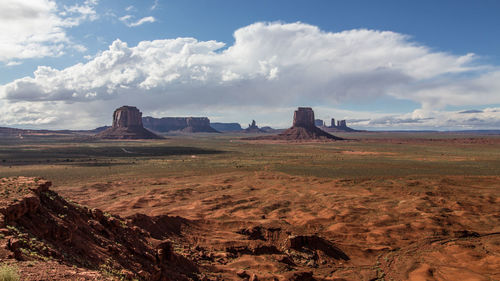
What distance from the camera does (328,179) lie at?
45.2m

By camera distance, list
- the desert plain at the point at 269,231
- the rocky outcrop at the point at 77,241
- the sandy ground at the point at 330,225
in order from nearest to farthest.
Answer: the rocky outcrop at the point at 77,241
the desert plain at the point at 269,231
the sandy ground at the point at 330,225

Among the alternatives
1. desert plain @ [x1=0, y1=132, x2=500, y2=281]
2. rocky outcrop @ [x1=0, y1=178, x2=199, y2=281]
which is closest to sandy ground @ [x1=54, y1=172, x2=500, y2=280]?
desert plain @ [x1=0, y1=132, x2=500, y2=281]

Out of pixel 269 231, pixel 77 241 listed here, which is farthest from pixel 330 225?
pixel 77 241

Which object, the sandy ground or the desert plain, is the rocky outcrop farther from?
the sandy ground

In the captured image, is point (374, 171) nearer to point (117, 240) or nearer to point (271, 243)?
point (271, 243)

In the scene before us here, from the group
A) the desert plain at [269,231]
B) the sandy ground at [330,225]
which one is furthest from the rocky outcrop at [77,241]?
the sandy ground at [330,225]

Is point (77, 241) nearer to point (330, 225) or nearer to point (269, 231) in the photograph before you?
point (269, 231)

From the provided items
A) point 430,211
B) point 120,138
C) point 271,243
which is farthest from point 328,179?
point 120,138

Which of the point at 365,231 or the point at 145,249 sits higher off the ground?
the point at 145,249

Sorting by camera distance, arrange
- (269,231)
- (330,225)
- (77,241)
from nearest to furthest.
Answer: (77,241)
(269,231)
(330,225)

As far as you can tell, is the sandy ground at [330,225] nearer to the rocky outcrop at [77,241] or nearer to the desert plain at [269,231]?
the desert plain at [269,231]

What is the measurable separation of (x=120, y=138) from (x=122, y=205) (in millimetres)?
172539

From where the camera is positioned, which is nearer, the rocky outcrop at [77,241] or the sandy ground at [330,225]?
the rocky outcrop at [77,241]

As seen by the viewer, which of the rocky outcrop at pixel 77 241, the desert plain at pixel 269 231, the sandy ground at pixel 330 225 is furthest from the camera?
the sandy ground at pixel 330 225
